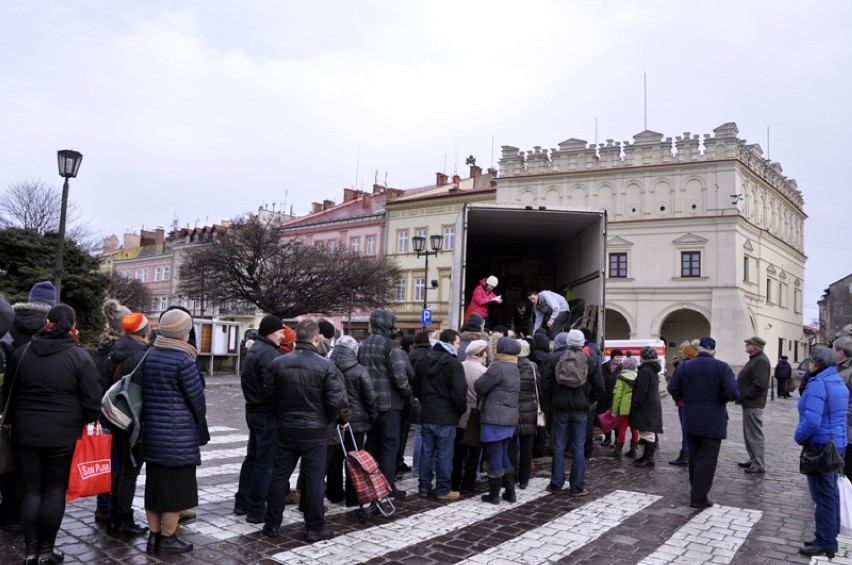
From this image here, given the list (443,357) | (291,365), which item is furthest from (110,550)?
(443,357)

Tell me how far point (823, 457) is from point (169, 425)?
213 inches

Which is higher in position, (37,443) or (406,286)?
(406,286)

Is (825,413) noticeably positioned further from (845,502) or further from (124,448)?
(124,448)

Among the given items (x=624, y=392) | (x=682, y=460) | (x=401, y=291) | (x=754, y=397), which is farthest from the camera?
(x=401, y=291)

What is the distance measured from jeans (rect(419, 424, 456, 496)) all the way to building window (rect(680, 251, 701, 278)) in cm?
3500

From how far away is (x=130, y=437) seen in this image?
546 cm

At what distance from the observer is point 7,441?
5.07 metres

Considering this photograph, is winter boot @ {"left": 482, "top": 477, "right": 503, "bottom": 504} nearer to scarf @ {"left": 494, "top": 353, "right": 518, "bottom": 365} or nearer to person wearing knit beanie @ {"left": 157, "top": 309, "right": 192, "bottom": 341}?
scarf @ {"left": 494, "top": 353, "right": 518, "bottom": 365}

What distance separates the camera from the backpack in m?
7.74

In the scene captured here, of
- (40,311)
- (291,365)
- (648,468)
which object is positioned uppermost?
(40,311)

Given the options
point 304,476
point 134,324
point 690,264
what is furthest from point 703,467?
point 690,264

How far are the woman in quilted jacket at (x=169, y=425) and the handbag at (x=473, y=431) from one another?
125 inches

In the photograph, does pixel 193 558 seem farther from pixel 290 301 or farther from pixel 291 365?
pixel 290 301

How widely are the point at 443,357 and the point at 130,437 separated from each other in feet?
10.7
